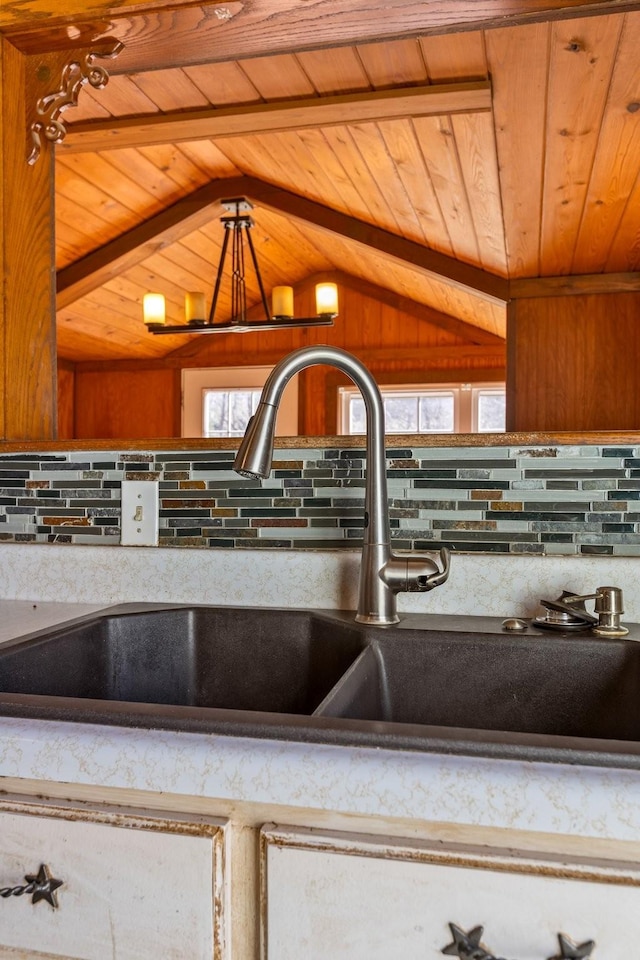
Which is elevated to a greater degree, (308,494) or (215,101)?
(215,101)

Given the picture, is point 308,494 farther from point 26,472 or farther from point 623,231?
point 623,231

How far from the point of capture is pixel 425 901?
0.55 m

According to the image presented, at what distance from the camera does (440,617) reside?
1.03m

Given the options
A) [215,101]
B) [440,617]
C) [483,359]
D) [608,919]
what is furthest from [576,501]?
[483,359]

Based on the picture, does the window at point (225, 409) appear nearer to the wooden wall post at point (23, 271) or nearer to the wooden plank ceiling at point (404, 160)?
the wooden plank ceiling at point (404, 160)

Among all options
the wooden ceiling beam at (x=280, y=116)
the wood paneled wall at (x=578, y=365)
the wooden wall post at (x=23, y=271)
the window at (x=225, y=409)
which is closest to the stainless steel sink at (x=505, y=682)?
the wooden wall post at (x=23, y=271)

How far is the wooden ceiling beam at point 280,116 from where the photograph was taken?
89.4 inches

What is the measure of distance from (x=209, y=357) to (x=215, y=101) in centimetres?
370

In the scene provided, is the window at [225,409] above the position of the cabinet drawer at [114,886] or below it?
above

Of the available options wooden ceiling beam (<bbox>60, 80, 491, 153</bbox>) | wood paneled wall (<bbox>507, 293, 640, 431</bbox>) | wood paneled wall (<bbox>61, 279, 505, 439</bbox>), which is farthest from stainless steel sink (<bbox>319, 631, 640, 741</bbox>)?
wood paneled wall (<bbox>61, 279, 505, 439</bbox>)

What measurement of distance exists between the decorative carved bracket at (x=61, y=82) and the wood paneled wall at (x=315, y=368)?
4.66m

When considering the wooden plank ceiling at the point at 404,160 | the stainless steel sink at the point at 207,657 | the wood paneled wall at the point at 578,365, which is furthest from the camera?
the wood paneled wall at the point at 578,365

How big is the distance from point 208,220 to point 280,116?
2.00 meters

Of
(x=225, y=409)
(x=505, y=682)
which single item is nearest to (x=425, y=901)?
(x=505, y=682)
